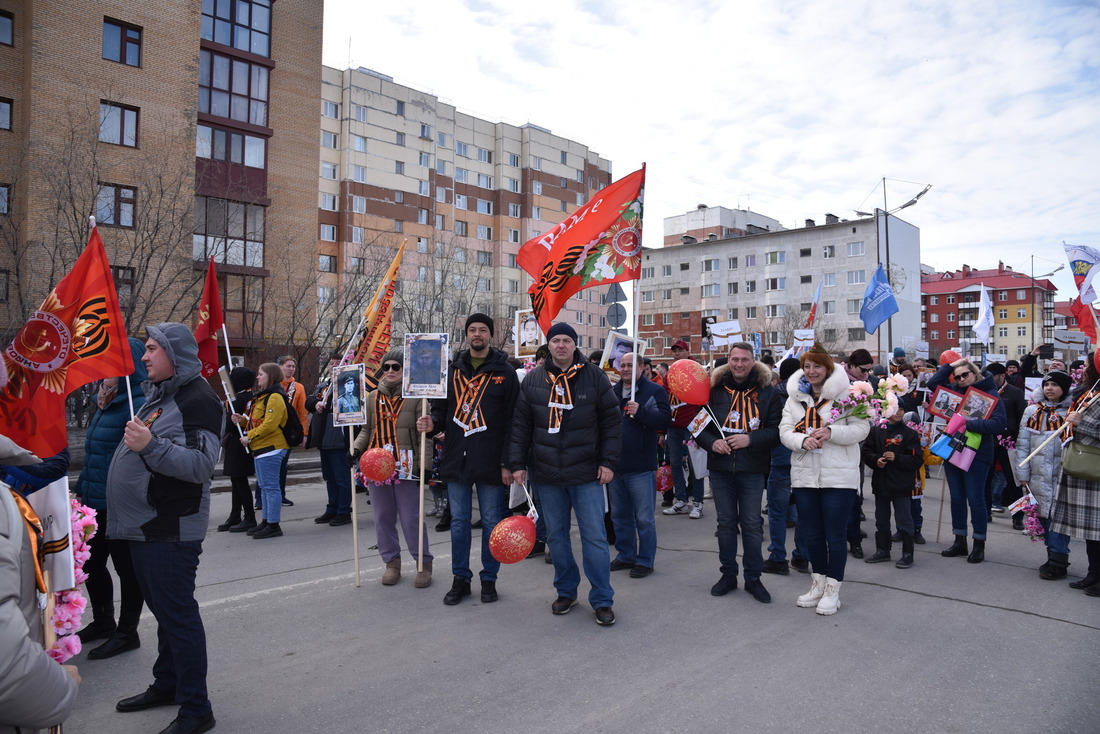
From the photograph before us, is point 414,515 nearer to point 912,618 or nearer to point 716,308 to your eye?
point 912,618

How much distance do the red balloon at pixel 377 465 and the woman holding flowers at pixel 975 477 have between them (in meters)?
5.82

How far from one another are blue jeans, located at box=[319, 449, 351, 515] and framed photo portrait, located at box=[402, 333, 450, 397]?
382 centimetres

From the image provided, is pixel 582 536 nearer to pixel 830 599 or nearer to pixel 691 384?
pixel 691 384

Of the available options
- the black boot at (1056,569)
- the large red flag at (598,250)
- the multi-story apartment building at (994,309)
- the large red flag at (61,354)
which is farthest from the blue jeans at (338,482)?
the multi-story apartment building at (994,309)

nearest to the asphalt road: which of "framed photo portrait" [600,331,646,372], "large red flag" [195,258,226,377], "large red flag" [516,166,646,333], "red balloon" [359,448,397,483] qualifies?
"red balloon" [359,448,397,483]

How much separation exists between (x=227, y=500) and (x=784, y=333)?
55.9 m

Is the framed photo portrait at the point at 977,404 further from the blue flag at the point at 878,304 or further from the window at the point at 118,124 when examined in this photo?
the window at the point at 118,124

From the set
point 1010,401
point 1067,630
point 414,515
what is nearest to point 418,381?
point 414,515

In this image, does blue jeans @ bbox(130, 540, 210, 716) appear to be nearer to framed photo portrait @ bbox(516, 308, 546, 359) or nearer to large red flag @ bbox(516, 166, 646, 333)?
large red flag @ bbox(516, 166, 646, 333)

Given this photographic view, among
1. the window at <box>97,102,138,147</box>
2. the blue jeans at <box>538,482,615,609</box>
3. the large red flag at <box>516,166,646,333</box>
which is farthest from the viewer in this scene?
the window at <box>97,102,138,147</box>

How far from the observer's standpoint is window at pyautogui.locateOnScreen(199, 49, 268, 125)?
31.8 m

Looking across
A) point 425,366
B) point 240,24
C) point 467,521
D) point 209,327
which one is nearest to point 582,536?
point 467,521

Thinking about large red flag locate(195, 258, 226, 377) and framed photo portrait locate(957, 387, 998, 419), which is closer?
framed photo portrait locate(957, 387, 998, 419)

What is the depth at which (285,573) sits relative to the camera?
7.19 m
